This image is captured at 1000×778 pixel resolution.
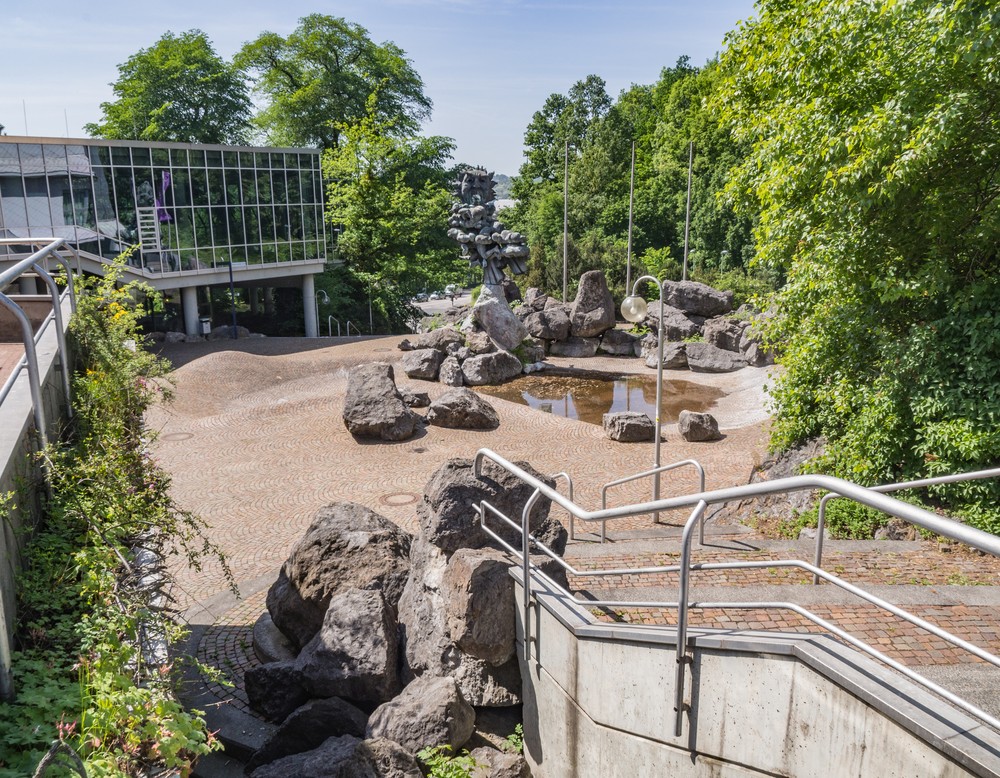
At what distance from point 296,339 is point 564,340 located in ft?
34.7

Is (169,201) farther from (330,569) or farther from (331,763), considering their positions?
(331,763)

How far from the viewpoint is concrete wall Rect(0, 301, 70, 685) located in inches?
165

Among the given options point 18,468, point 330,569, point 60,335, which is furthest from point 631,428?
point 18,468

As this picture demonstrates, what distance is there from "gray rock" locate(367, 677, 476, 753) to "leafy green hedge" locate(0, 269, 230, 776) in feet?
5.11

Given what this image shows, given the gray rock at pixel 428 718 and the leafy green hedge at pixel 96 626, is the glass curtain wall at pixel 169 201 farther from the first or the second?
the gray rock at pixel 428 718

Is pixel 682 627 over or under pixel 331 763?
over

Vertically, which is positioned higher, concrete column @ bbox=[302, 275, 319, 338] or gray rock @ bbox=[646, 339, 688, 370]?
concrete column @ bbox=[302, 275, 319, 338]

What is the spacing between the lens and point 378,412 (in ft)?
57.2

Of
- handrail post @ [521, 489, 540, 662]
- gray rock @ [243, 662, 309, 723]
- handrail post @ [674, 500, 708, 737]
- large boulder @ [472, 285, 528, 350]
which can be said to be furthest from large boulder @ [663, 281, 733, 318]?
handrail post @ [674, 500, 708, 737]

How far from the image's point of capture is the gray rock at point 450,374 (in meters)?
23.3

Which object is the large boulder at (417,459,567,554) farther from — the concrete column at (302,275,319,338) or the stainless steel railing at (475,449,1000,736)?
the concrete column at (302,275,319,338)

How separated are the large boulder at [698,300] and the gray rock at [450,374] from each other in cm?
1284

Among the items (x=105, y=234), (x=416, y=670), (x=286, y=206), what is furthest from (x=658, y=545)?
(x=286, y=206)

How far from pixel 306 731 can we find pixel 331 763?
3.15 ft
